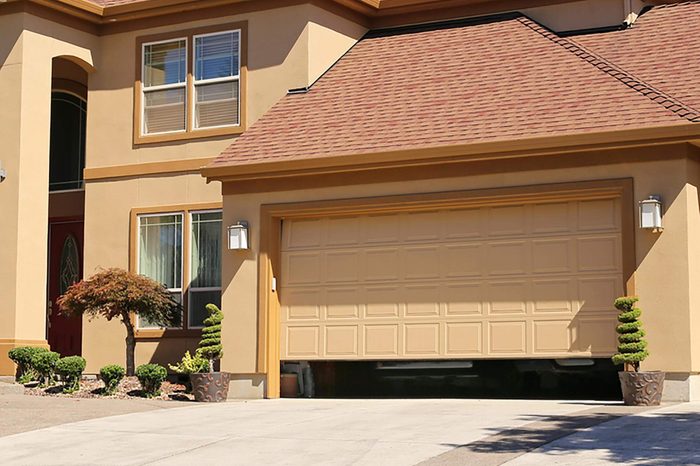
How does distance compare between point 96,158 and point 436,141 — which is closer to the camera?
point 436,141

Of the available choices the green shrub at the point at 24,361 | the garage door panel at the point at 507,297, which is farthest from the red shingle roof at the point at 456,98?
the green shrub at the point at 24,361

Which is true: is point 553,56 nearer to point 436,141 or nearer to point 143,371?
point 436,141

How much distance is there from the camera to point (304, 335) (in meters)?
19.0

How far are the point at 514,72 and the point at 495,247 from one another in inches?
123

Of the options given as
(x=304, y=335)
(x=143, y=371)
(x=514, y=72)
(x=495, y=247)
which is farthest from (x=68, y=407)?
(x=514, y=72)

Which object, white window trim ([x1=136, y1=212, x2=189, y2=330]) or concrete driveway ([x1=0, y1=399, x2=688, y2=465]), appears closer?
concrete driveway ([x1=0, y1=399, x2=688, y2=465])

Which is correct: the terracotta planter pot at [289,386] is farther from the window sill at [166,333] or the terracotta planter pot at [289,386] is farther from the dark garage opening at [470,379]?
the window sill at [166,333]

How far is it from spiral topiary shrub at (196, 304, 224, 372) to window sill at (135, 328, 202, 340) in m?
1.94

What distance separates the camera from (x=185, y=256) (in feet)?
69.7

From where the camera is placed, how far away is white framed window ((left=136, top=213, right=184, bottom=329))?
21.5m

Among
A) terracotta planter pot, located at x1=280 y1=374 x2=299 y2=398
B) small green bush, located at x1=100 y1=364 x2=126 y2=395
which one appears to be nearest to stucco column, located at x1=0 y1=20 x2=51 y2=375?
small green bush, located at x1=100 y1=364 x2=126 y2=395

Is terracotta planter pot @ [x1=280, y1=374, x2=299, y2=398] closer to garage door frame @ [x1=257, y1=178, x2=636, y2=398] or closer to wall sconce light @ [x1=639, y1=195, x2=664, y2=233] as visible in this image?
garage door frame @ [x1=257, y1=178, x2=636, y2=398]

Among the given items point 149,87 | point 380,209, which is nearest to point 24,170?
point 149,87

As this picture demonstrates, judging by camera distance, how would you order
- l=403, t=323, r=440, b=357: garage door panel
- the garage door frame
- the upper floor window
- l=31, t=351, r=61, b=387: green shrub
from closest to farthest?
1. the garage door frame
2. l=403, t=323, r=440, b=357: garage door panel
3. l=31, t=351, r=61, b=387: green shrub
4. the upper floor window
